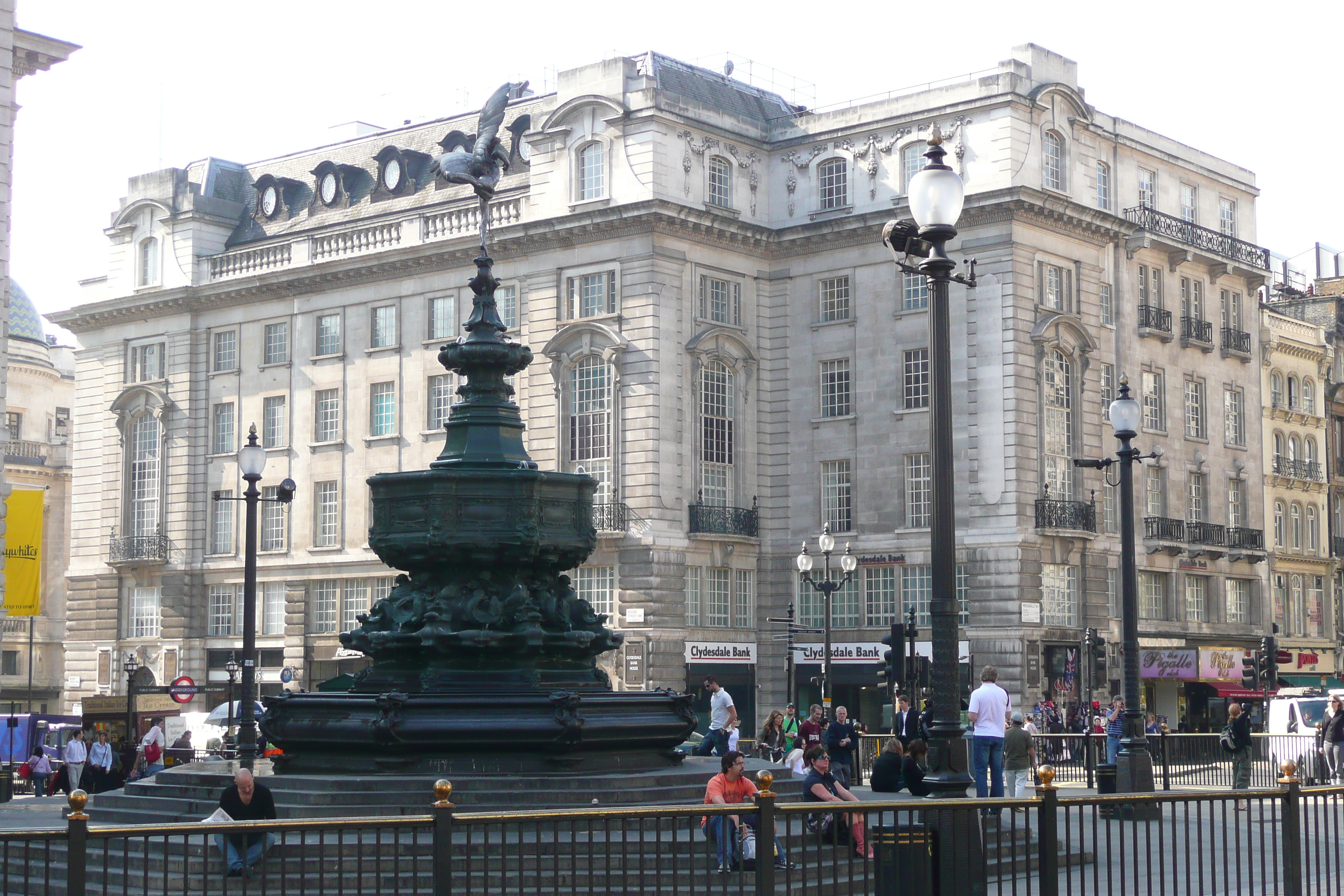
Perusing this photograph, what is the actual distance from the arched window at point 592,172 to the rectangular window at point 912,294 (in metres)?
9.56

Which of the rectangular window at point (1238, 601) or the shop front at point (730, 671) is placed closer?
the shop front at point (730, 671)

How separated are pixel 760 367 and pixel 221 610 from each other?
2201 cm

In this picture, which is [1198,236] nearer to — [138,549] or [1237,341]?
[1237,341]

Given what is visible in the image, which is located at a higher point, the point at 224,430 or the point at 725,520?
the point at 224,430

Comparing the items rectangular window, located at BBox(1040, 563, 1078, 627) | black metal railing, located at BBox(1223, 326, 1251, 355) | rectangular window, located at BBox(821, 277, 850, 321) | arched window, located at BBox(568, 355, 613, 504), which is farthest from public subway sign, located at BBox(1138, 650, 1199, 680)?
arched window, located at BBox(568, 355, 613, 504)

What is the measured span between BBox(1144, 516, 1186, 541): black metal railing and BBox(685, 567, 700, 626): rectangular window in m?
14.3

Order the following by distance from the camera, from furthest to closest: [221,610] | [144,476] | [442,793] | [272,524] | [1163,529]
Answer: [144,476] → [221,610] → [272,524] → [1163,529] → [442,793]

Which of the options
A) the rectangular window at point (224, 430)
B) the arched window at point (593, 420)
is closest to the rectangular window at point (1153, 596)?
the arched window at point (593, 420)

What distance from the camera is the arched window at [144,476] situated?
230 feet

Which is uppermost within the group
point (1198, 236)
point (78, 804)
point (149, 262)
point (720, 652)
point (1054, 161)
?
point (1054, 161)

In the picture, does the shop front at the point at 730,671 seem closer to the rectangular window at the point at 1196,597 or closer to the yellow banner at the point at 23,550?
the rectangular window at the point at 1196,597

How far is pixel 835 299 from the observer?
59438 mm

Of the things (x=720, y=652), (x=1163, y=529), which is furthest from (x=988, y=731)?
(x=1163, y=529)

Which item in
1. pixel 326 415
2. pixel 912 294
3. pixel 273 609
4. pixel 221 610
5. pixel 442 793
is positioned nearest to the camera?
pixel 442 793
